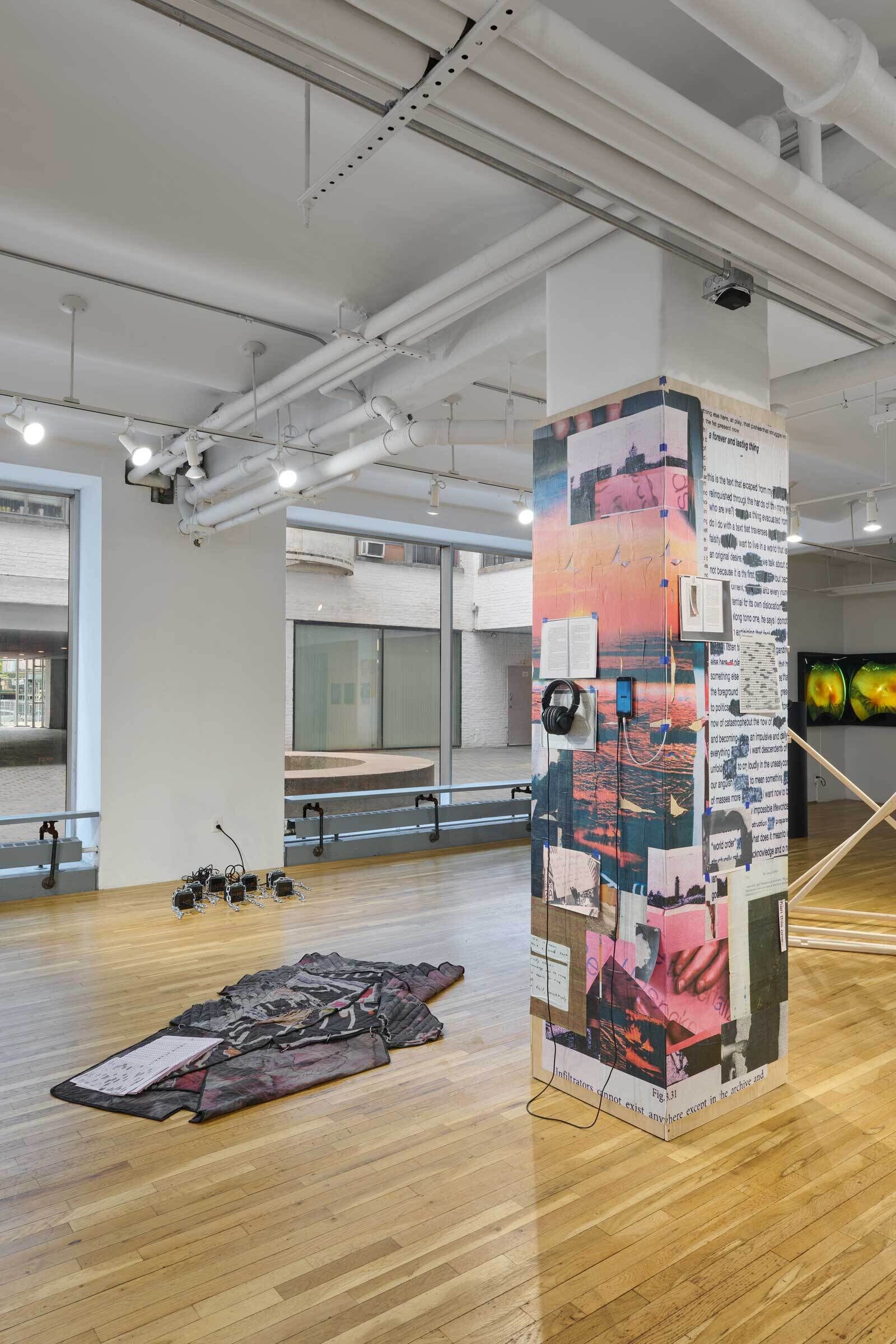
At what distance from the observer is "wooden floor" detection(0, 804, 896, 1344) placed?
6.88 feet

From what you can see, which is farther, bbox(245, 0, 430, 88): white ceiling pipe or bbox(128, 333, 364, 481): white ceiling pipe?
bbox(128, 333, 364, 481): white ceiling pipe

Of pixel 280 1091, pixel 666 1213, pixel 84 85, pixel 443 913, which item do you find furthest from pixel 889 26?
pixel 443 913

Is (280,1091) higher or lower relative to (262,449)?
lower

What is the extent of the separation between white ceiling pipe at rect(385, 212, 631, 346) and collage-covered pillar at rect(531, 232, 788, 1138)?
0.31 ft

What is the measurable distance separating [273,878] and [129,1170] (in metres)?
3.71

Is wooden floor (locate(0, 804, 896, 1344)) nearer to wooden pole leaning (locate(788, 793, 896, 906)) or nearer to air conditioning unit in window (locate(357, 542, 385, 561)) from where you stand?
wooden pole leaning (locate(788, 793, 896, 906))

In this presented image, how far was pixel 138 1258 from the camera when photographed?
2328mm

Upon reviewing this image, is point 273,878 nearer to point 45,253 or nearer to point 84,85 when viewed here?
point 45,253

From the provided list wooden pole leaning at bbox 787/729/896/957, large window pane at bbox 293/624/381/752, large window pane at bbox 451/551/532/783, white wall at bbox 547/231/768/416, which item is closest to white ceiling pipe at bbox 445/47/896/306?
white wall at bbox 547/231/768/416

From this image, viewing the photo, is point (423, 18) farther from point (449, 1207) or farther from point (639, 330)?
point (449, 1207)

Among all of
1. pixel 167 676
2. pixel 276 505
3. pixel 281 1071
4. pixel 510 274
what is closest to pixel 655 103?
pixel 510 274

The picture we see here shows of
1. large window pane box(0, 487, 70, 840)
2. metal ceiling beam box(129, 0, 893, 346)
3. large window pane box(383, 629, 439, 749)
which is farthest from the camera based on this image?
large window pane box(383, 629, 439, 749)

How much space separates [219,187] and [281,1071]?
334 centimetres

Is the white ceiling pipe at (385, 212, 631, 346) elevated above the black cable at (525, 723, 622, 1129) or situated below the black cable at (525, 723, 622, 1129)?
above
